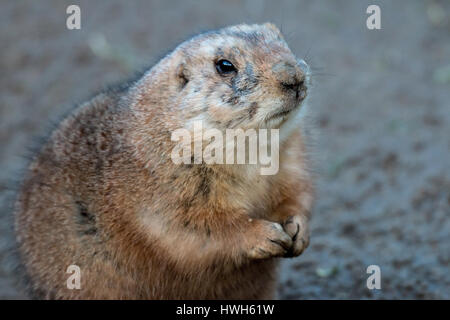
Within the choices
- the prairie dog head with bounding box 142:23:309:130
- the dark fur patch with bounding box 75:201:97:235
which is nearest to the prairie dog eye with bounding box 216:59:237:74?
the prairie dog head with bounding box 142:23:309:130

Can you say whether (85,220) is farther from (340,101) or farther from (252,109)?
(340,101)

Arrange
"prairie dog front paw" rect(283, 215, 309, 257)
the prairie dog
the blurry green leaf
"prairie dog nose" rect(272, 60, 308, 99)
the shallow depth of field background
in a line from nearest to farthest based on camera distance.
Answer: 1. "prairie dog nose" rect(272, 60, 308, 99)
2. the prairie dog
3. "prairie dog front paw" rect(283, 215, 309, 257)
4. the blurry green leaf
5. the shallow depth of field background

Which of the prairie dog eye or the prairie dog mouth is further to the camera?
the prairie dog eye

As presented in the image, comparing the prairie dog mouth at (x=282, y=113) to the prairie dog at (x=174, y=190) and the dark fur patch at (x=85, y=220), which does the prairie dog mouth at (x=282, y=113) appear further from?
the dark fur patch at (x=85, y=220)

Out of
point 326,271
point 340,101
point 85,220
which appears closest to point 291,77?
point 85,220

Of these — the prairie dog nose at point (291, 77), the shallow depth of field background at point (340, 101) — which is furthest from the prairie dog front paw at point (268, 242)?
the shallow depth of field background at point (340, 101)

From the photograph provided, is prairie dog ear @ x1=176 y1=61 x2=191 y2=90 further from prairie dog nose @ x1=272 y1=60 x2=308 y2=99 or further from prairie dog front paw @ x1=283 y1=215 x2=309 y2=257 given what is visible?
prairie dog front paw @ x1=283 y1=215 x2=309 y2=257

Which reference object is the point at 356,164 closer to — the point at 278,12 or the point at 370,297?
the point at 370,297
